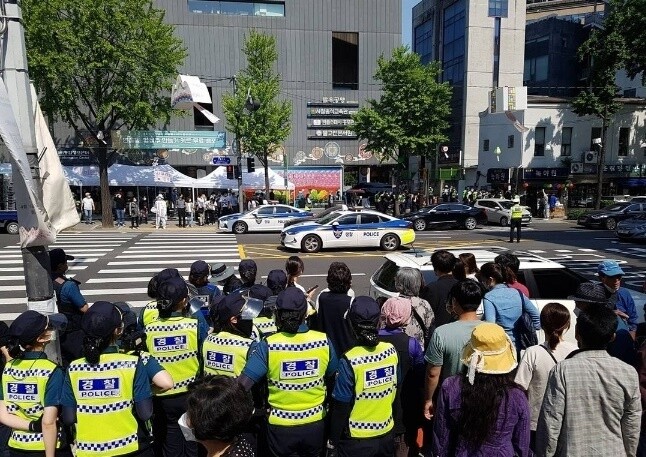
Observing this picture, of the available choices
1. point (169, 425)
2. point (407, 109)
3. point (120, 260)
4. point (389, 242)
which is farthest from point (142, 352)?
point (407, 109)

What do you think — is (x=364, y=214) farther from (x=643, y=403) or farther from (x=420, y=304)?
(x=643, y=403)

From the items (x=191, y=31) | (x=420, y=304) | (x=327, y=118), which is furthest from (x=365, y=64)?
(x=420, y=304)

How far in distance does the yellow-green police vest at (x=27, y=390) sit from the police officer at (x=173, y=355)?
809mm

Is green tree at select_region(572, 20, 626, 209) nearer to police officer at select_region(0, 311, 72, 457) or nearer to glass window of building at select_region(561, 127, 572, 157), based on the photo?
glass window of building at select_region(561, 127, 572, 157)

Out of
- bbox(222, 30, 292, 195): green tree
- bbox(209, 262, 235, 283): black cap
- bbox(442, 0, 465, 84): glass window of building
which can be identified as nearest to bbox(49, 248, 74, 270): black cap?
bbox(209, 262, 235, 283): black cap

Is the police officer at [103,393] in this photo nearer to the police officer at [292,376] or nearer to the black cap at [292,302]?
the police officer at [292,376]

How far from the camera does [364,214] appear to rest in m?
17.2

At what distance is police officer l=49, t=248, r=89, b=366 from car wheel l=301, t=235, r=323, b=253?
11.3 meters

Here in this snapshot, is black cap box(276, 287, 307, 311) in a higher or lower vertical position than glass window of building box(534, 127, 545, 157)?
lower

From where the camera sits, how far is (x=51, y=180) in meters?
4.14

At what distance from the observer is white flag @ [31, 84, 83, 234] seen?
4.10 metres

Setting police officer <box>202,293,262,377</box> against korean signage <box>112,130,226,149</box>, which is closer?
police officer <box>202,293,262,377</box>

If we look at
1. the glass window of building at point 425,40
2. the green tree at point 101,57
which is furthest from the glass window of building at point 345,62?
the green tree at point 101,57

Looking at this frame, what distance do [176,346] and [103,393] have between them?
0.83m
